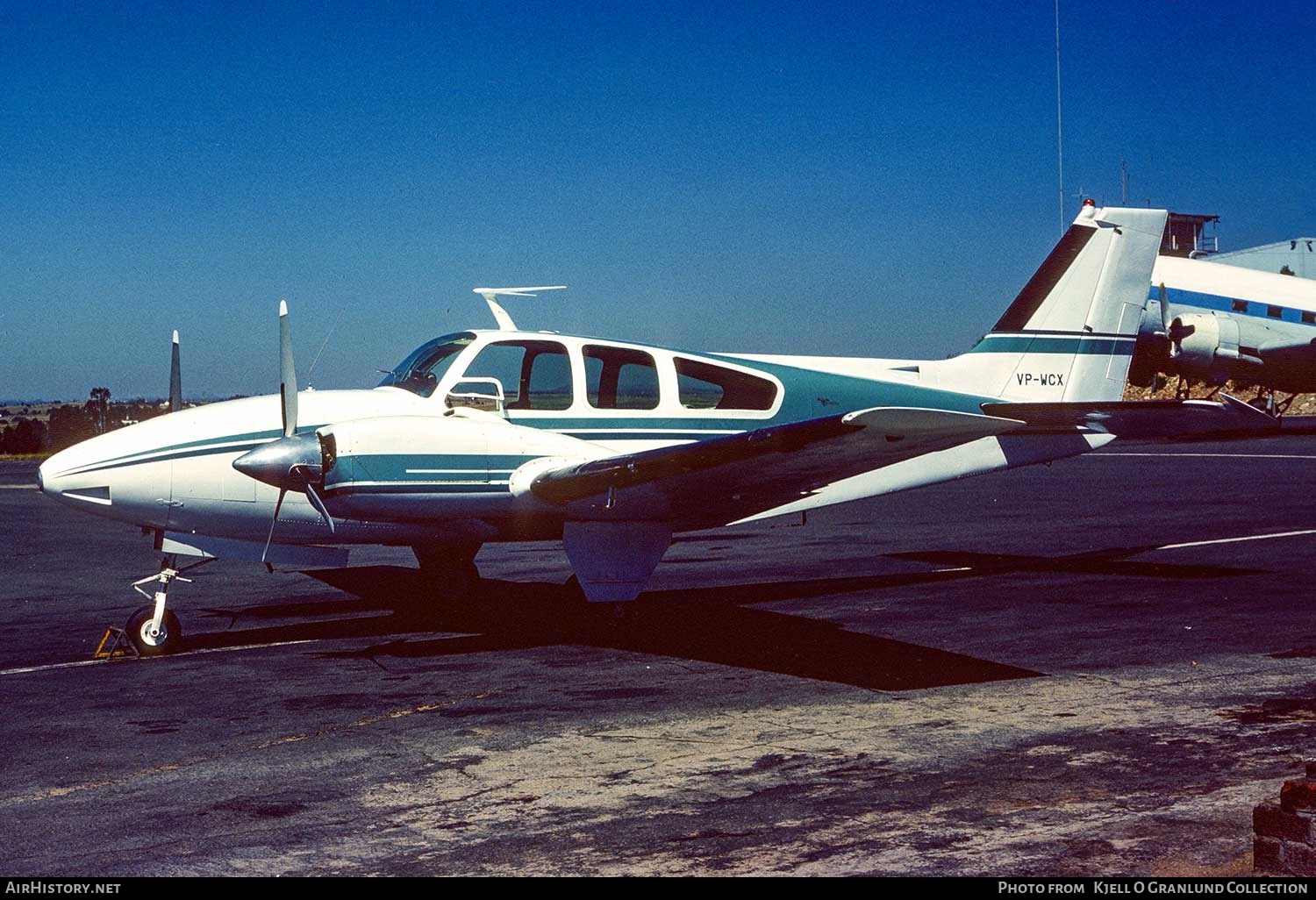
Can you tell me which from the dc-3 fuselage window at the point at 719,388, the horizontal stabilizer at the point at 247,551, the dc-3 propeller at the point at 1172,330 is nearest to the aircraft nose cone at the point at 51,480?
the horizontal stabilizer at the point at 247,551

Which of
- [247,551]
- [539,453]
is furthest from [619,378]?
[247,551]

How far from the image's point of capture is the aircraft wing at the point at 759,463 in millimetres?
9117

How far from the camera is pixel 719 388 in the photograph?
13336 millimetres

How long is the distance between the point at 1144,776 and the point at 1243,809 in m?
0.76

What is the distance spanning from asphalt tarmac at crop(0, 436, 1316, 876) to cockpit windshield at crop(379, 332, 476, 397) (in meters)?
2.38

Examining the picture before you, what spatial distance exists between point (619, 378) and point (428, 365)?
188cm

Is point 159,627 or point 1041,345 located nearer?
point 159,627

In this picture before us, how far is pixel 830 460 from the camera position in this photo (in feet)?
34.4

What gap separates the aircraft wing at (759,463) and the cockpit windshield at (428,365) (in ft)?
5.95

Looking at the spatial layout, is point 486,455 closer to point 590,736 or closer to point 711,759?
point 590,736

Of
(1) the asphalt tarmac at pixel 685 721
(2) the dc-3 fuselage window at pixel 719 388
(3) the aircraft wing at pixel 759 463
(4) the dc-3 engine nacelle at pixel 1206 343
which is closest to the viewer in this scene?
(1) the asphalt tarmac at pixel 685 721

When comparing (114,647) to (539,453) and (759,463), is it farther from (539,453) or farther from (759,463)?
(759,463)

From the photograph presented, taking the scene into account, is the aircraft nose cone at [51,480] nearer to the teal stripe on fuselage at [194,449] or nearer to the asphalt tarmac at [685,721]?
the teal stripe on fuselage at [194,449]
